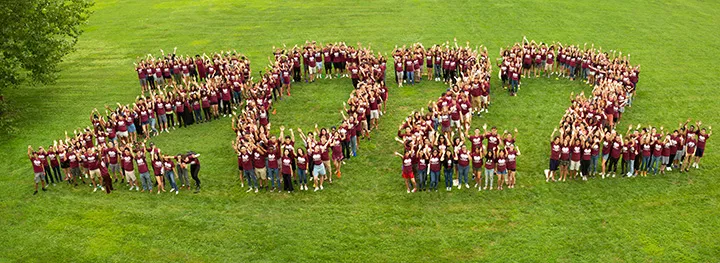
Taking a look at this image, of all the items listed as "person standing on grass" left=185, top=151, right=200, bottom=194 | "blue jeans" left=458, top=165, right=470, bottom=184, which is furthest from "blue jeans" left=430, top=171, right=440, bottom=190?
"person standing on grass" left=185, top=151, right=200, bottom=194

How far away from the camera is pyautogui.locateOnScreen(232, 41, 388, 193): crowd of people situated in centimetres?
1802

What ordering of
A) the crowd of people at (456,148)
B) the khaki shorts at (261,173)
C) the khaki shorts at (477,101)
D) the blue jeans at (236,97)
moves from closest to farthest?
the crowd of people at (456,148) → the khaki shorts at (261,173) → the khaki shorts at (477,101) → the blue jeans at (236,97)

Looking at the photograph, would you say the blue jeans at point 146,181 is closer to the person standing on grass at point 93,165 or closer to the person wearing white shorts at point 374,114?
the person standing on grass at point 93,165

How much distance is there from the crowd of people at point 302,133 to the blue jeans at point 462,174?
379 centimetres

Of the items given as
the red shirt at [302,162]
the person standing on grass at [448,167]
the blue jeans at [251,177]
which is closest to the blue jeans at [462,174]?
the person standing on grass at [448,167]

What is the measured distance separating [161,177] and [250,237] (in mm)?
4243

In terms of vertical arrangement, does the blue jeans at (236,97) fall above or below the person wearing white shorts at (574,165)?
above

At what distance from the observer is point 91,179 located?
61.7 feet

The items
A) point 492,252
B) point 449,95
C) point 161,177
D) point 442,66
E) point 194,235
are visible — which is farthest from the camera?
point 442,66

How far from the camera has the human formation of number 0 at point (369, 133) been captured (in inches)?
706

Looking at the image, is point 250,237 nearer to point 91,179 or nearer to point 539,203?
point 91,179

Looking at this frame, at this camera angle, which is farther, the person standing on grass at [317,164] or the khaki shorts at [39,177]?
the khaki shorts at [39,177]

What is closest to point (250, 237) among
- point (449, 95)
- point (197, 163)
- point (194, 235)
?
point (194, 235)

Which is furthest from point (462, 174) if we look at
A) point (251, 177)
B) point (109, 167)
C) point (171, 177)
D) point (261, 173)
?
point (109, 167)
